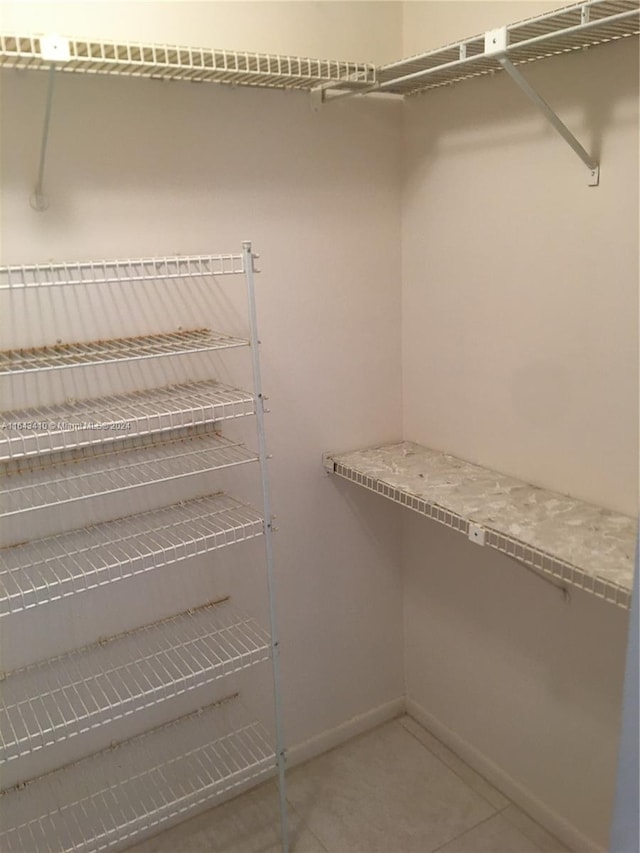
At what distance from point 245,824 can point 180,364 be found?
1337 mm

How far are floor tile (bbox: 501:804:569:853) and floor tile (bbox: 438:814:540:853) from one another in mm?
15

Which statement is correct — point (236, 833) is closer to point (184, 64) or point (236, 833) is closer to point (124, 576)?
point (124, 576)

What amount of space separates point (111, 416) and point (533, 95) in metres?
1.13

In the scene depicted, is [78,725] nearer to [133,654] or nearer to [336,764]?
[133,654]

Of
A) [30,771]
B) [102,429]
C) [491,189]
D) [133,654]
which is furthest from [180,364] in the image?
[30,771]

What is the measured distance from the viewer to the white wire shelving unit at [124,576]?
1.60m

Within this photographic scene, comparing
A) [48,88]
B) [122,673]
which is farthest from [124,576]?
[48,88]

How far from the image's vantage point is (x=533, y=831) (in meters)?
1.93

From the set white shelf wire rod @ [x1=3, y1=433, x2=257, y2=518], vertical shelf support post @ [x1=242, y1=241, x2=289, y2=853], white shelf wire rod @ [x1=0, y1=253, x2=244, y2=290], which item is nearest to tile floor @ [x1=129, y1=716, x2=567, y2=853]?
vertical shelf support post @ [x1=242, y1=241, x2=289, y2=853]

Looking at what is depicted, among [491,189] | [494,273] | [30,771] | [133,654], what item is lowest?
[30,771]

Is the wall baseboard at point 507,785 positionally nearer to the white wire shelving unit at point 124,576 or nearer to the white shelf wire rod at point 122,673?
the white wire shelving unit at point 124,576

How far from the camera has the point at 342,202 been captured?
1954mm

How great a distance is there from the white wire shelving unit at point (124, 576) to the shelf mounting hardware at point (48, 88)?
156 mm

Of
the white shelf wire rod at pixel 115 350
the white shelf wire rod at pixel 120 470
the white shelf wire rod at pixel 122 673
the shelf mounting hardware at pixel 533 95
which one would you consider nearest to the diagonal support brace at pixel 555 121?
the shelf mounting hardware at pixel 533 95
